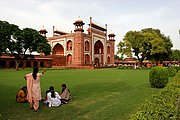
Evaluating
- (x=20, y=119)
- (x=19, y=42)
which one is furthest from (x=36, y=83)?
(x=19, y=42)

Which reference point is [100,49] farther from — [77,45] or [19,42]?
[19,42]

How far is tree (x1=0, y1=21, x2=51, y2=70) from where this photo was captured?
76.2 ft

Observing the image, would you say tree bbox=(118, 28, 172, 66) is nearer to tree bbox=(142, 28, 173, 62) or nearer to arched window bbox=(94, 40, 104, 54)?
tree bbox=(142, 28, 173, 62)

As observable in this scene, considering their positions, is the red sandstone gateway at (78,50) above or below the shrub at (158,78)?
above

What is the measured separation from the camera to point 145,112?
9.10 ft

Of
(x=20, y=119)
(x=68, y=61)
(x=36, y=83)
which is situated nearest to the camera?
(x=20, y=119)

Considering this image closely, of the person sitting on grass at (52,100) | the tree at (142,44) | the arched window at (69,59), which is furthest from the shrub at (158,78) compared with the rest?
the arched window at (69,59)

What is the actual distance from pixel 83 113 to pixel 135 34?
27.6 meters

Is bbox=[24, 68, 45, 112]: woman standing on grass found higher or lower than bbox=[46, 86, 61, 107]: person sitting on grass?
higher

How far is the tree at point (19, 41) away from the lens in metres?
23.2

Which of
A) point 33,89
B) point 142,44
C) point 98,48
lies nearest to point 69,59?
point 98,48

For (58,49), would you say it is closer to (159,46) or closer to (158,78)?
(159,46)

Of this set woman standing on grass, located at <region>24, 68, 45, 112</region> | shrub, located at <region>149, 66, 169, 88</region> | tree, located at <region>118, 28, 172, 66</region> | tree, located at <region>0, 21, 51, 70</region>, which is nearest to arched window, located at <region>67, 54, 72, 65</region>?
tree, located at <region>118, 28, 172, 66</region>

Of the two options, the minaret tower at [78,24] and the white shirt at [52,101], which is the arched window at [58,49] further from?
the white shirt at [52,101]
